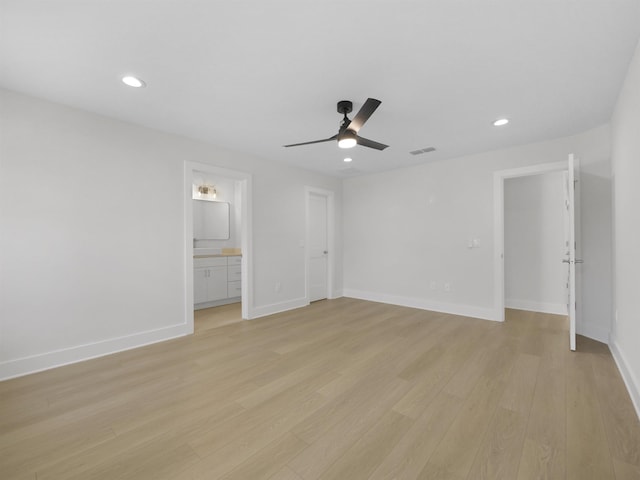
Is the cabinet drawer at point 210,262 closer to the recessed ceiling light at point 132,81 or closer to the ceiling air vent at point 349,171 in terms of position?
the ceiling air vent at point 349,171

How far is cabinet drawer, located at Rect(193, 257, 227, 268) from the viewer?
4.67m

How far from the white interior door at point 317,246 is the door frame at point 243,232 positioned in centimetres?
132

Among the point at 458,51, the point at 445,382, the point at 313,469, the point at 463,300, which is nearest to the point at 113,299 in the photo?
the point at 313,469

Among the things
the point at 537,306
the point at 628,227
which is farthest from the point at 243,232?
the point at 537,306

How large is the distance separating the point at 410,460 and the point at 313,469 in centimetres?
52

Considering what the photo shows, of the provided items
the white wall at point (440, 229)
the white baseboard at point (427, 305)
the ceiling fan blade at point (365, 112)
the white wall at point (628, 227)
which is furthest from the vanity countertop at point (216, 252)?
the white wall at point (628, 227)

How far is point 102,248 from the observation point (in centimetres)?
289

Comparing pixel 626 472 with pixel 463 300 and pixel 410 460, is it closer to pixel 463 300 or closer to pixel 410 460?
pixel 410 460

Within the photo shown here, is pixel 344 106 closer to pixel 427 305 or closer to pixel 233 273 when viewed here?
pixel 427 305

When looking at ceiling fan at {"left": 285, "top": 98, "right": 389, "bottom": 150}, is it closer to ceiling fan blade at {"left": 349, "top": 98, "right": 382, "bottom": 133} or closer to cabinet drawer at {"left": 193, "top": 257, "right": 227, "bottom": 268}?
ceiling fan blade at {"left": 349, "top": 98, "right": 382, "bottom": 133}

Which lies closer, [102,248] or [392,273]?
Answer: [102,248]

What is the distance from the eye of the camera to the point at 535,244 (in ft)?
15.1

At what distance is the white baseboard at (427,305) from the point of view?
13.6 feet

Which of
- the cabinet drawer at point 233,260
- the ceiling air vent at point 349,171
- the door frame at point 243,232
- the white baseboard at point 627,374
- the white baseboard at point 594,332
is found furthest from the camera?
the cabinet drawer at point 233,260
